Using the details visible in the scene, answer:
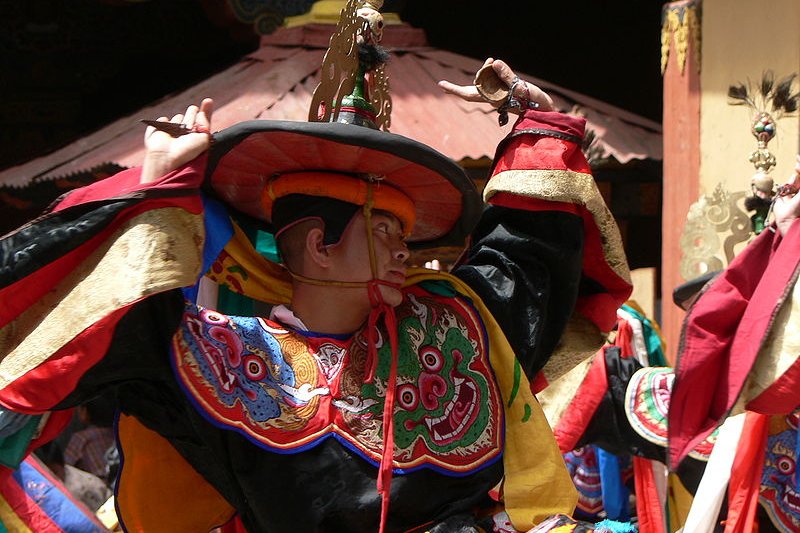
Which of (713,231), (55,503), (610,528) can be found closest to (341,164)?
(610,528)

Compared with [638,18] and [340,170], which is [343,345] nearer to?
[340,170]

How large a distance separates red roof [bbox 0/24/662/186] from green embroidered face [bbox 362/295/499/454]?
331 cm

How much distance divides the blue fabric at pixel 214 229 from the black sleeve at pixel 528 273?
1.68ft

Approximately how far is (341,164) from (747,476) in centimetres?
150

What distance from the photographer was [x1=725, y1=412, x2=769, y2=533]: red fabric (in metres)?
3.60

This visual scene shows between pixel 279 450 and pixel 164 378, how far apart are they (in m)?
0.25

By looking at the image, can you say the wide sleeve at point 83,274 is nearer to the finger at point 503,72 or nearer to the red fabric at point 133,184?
the red fabric at point 133,184

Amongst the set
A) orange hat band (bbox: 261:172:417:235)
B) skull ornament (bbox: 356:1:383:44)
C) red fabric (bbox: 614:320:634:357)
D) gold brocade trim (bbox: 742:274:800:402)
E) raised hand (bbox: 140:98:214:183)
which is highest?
skull ornament (bbox: 356:1:383:44)

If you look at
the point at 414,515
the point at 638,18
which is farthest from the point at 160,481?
the point at 638,18

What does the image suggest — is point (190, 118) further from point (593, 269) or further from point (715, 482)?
point (715, 482)

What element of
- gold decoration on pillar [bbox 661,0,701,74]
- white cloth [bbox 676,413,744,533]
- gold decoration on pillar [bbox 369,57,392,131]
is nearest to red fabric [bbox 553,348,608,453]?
white cloth [bbox 676,413,744,533]

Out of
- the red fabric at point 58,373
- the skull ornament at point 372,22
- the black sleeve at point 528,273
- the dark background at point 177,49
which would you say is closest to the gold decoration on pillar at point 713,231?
the black sleeve at point 528,273

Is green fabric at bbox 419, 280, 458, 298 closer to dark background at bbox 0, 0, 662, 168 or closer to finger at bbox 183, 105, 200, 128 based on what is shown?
finger at bbox 183, 105, 200, 128

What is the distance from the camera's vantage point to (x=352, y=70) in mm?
2830
